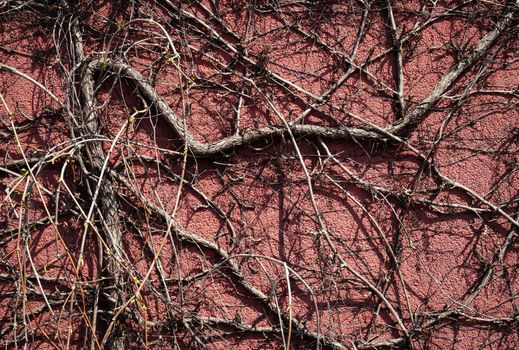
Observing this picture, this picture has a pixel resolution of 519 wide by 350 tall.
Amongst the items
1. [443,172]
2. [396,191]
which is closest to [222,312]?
[396,191]

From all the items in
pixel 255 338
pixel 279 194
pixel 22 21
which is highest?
pixel 22 21

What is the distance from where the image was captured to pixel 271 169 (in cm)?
246

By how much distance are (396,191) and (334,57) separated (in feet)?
2.17

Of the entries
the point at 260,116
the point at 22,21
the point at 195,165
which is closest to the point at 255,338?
the point at 195,165

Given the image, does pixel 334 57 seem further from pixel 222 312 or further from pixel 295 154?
pixel 222 312

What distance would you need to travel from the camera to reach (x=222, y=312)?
7.96 feet

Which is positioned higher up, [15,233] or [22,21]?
[22,21]

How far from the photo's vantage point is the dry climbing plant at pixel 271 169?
2400mm

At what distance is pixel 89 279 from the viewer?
2395 mm

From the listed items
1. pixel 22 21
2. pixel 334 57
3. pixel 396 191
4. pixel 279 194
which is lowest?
pixel 279 194

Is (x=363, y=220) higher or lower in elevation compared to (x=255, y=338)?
higher

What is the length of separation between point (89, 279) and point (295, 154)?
41.2 inches

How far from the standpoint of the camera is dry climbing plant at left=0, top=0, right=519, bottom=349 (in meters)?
2.40

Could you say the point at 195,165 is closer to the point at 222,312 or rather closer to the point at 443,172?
the point at 222,312
